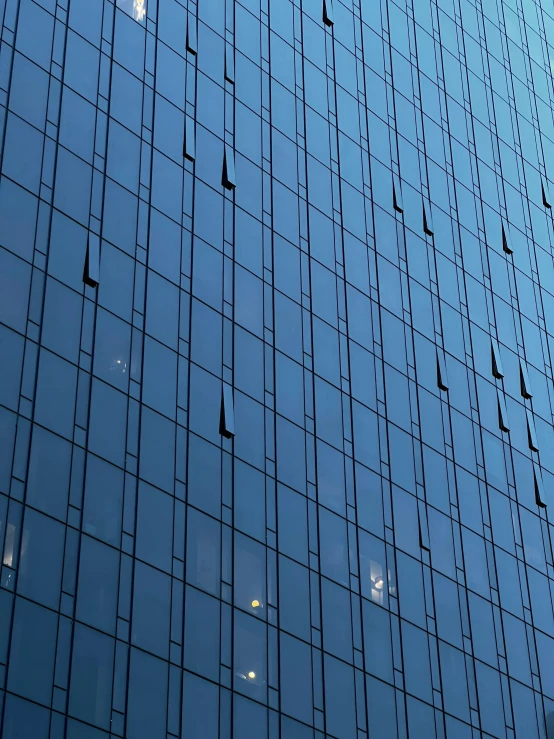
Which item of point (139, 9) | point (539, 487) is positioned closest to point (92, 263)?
point (139, 9)

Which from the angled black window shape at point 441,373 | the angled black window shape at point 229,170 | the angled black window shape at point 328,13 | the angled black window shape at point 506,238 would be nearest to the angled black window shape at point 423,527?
the angled black window shape at point 441,373

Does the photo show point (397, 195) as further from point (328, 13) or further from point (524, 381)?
point (524, 381)

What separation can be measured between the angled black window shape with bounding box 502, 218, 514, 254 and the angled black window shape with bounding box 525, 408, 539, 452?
8.09 m

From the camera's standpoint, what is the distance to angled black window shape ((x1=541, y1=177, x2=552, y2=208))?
6456cm

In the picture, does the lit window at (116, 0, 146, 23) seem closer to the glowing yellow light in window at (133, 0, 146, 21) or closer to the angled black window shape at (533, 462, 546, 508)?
the glowing yellow light in window at (133, 0, 146, 21)

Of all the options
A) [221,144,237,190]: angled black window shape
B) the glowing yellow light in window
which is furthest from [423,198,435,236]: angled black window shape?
the glowing yellow light in window

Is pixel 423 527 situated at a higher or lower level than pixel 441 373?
lower

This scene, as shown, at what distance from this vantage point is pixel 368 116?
5466 centimetres

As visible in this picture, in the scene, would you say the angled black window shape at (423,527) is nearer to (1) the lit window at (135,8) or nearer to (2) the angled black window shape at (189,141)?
(2) the angled black window shape at (189,141)

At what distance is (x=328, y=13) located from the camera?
5509cm

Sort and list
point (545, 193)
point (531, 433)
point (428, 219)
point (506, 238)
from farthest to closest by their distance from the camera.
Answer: point (545, 193) < point (506, 238) < point (428, 219) < point (531, 433)

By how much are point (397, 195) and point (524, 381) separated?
30.4ft

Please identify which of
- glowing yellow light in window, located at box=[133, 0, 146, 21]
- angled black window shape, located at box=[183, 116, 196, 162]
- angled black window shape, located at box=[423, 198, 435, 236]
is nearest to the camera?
angled black window shape, located at box=[183, 116, 196, 162]

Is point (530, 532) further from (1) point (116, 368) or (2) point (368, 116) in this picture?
(1) point (116, 368)
